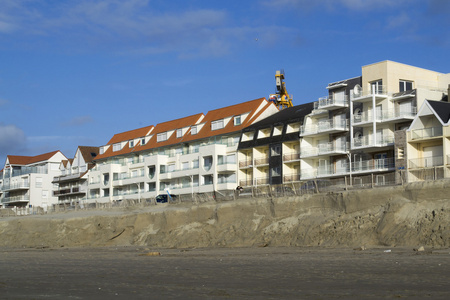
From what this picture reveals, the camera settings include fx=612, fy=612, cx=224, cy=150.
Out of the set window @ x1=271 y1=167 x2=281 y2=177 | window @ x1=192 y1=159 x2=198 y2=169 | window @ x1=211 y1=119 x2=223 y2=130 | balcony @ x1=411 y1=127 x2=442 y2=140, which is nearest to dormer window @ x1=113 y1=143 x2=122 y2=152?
window @ x1=192 y1=159 x2=198 y2=169

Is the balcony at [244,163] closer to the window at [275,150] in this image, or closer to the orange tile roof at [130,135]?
the window at [275,150]

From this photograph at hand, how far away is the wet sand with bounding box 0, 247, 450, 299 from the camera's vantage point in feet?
59.0

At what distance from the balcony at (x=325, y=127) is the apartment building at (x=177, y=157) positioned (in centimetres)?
1201

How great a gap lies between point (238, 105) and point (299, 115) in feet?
51.1

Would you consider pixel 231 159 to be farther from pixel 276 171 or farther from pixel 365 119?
pixel 365 119

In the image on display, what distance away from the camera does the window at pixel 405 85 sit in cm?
6819

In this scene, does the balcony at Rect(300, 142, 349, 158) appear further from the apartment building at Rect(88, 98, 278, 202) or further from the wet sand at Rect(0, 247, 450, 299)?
the wet sand at Rect(0, 247, 450, 299)

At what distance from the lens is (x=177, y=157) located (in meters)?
93.1

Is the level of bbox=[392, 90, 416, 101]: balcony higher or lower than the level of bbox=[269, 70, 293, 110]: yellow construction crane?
lower

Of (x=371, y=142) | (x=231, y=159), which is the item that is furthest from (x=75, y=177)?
(x=371, y=142)

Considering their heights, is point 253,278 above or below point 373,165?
below

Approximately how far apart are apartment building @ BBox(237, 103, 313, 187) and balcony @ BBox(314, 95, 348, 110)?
3.86m

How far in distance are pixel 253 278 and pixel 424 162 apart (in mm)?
40971

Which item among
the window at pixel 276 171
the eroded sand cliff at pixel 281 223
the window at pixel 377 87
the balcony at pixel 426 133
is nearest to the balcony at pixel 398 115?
the window at pixel 377 87
